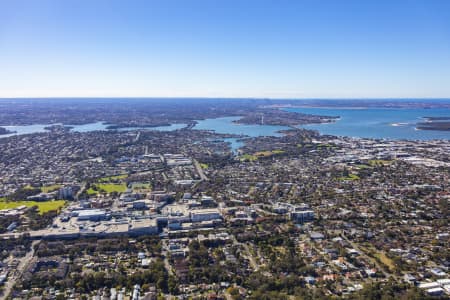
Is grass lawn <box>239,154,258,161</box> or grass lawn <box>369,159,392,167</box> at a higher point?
grass lawn <box>369,159,392,167</box>

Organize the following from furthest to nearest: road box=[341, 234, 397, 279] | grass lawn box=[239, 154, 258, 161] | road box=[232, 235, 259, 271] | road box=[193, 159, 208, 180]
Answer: grass lawn box=[239, 154, 258, 161] < road box=[193, 159, 208, 180] < road box=[232, 235, 259, 271] < road box=[341, 234, 397, 279]

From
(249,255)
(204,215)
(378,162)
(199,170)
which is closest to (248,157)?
(199,170)

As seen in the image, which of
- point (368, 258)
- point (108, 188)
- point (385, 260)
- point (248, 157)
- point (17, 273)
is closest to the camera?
point (17, 273)

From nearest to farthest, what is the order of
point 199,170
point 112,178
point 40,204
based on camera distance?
point 40,204, point 112,178, point 199,170

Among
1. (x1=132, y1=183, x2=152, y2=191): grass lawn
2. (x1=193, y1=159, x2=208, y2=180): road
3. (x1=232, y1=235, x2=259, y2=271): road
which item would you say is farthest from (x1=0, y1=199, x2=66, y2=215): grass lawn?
(x1=232, y1=235, x2=259, y2=271): road

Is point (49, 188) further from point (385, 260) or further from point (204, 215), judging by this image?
point (385, 260)

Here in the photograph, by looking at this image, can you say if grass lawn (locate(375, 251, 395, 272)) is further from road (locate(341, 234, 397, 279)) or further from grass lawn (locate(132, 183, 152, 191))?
grass lawn (locate(132, 183, 152, 191))

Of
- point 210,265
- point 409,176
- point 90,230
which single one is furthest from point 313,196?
point 90,230

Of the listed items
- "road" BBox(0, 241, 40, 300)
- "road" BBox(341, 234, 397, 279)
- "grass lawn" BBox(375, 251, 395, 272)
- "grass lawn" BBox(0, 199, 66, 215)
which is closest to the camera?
"road" BBox(0, 241, 40, 300)
